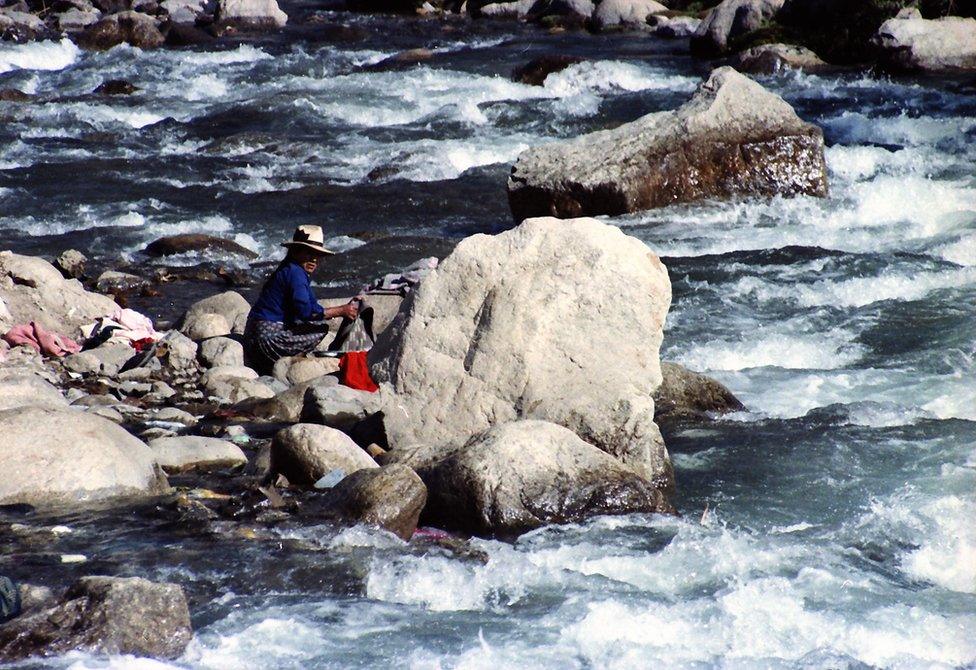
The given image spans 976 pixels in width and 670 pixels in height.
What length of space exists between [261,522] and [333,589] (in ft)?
2.83

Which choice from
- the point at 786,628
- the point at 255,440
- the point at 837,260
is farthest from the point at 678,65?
the point at 786,628

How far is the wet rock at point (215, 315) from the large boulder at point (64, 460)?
153 inches

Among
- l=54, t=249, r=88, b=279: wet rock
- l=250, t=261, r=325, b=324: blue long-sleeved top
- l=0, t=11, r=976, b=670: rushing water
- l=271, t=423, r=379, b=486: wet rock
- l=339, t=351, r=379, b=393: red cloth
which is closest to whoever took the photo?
l=0, t=11, r=976, b=670: rushing water

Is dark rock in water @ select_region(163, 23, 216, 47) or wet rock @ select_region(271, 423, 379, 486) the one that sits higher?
dark rock in water @ select_region(163, 23, 216, 47)

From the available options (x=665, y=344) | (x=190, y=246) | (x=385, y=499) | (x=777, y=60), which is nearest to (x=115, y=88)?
(x=190, y=246)

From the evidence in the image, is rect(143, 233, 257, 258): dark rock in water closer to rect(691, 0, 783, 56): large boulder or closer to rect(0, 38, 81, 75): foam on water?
rect(0, 38, 81, 75): foam on water

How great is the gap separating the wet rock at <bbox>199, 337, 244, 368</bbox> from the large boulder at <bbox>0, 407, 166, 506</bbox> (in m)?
3.20

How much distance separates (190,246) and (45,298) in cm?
316

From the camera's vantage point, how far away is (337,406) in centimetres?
820

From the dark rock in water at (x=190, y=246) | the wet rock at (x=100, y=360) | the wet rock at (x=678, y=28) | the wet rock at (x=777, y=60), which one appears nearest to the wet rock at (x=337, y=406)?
the wet rock at (x=100, y=360)

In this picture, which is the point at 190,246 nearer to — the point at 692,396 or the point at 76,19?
the point at 692,396

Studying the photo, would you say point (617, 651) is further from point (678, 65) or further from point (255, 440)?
point (678, 65)

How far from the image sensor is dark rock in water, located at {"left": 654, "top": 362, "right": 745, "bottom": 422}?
29.7ft

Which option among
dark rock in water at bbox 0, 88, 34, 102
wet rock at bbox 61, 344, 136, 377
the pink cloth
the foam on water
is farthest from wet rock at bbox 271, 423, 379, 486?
the foam on water
